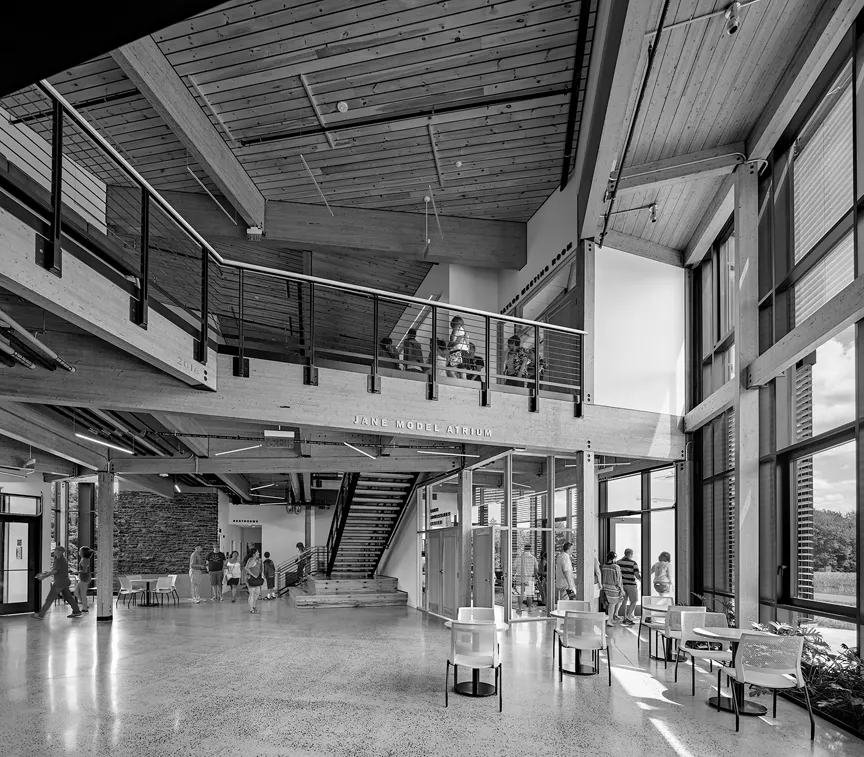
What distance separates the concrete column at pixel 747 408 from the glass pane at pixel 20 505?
1517cm

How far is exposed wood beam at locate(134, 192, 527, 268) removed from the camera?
44.3 feet

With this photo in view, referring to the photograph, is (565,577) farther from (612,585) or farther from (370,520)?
(370,520)

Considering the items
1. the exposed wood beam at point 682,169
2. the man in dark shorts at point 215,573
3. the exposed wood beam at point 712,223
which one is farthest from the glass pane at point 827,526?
the man in dark shorts at point 215,573

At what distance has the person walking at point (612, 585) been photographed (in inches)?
518

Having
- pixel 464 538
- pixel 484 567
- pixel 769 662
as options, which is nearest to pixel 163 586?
pixel 464 538

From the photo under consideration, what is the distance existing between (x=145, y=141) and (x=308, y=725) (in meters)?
8.75

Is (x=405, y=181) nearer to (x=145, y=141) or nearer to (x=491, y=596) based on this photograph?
(x=145, y=141)

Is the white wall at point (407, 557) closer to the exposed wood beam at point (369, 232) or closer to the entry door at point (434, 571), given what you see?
the entry door at point (434, 571)

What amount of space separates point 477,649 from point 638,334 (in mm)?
6205

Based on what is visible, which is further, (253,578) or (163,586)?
(163,586)

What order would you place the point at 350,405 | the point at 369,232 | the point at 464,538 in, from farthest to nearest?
the point at 464,538, the point at 369,232, the point at 350,405

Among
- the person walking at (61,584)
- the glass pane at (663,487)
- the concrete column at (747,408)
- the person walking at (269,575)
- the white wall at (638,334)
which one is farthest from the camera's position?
the person walking at (269,575)

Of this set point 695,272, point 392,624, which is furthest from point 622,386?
point 392,624

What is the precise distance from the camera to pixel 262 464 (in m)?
15.6
